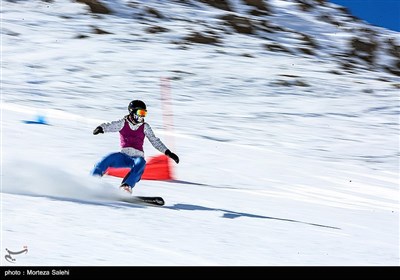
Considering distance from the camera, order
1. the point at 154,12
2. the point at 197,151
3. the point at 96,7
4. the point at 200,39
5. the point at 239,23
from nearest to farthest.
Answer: the point at 197,151 < the point at 200,39 < the point at 96,7 < the point at 239,23 < the point at 154,12

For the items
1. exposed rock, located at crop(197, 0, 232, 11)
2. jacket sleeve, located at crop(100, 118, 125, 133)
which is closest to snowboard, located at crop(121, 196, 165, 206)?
jacket sleeve, located at crop(100, 118, 125, 133)

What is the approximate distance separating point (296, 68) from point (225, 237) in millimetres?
22765

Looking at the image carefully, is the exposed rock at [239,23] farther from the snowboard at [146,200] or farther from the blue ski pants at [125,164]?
the snowboard at [146,200]

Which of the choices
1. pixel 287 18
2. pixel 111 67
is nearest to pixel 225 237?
pixel 111 67

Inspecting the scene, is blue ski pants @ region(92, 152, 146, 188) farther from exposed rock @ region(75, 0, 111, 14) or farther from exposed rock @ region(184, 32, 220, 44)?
exposed rock @ region(75, 0, 111, 14)

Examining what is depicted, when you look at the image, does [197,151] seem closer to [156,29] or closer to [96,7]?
[156,29]

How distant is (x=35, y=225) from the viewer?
5.51m

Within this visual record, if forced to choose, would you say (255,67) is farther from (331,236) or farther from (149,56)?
(331,236)

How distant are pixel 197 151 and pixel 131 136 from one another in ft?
16.7

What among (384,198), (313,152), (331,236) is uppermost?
(331,236)

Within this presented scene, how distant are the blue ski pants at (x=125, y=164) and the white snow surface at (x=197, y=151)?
0.21 m

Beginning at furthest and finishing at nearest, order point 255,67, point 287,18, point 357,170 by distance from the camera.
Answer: point 287,18 → point 255,67 → point 357,170

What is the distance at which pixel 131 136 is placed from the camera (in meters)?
7.84

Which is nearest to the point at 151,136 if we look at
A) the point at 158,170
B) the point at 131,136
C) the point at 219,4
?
the point at 131,136
